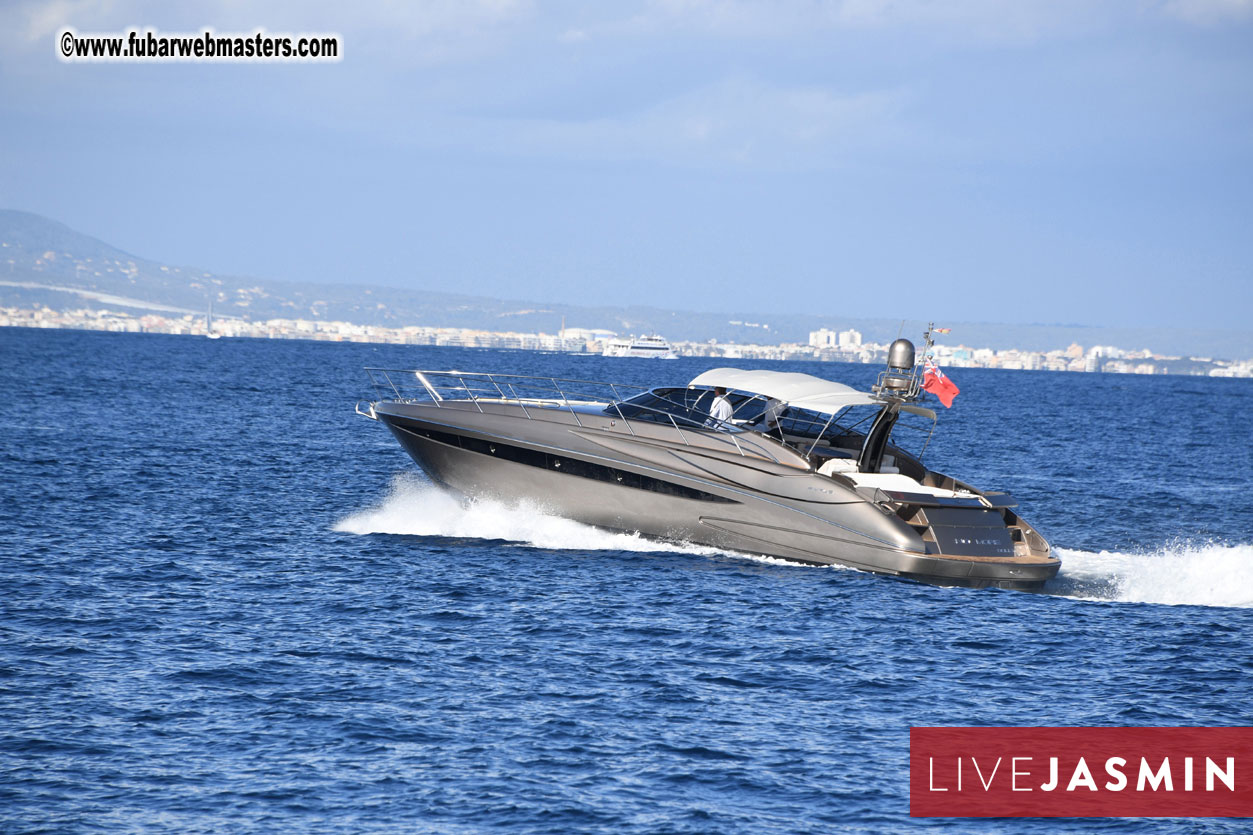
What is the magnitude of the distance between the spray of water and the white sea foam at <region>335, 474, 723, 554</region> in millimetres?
15

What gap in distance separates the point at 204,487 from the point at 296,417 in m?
20.1

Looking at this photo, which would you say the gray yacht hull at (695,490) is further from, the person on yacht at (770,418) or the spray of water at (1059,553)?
the person on yacht at (770,418)

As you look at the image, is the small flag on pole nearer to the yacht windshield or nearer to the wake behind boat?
the wake behind boat

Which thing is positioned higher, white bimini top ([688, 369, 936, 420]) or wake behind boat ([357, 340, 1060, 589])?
white bimini top ([688, 369, 936, 420])

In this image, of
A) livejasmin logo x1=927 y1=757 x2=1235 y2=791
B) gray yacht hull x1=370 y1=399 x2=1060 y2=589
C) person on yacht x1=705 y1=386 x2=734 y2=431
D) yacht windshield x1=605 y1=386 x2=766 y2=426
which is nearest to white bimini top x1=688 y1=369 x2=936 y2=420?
person on yacht x1=705 y1=386 x2=734 y2=431

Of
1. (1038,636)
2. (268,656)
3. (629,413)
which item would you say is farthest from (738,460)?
(268,656)

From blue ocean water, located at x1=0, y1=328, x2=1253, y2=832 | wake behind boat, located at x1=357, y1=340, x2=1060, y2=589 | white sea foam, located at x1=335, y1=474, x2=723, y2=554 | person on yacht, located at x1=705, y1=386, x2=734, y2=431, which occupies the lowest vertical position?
blue ocean water, located at x1=0, y1=328, x2=1253, y2=832

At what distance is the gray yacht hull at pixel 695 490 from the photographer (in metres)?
17.7

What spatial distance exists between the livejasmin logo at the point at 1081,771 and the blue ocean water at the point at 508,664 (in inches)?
12.2

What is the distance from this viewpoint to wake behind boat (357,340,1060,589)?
699 inches

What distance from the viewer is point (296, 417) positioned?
1786 inches

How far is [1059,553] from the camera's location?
69.4ft

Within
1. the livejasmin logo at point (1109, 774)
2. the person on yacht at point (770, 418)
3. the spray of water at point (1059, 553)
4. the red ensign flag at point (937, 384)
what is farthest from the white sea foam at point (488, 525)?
the livejasmin logo at point (1109, 774)

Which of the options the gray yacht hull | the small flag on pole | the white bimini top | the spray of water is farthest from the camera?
the white bimini top
